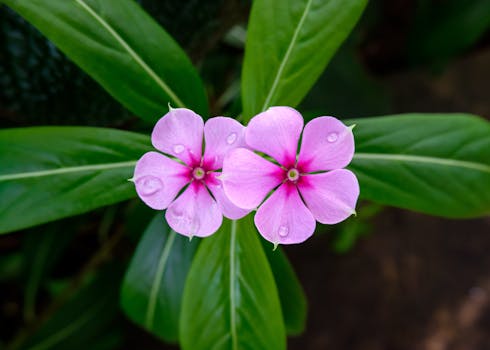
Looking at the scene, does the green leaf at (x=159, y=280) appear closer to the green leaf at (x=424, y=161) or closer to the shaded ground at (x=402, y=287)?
the green leaf at (x=424, y=161)

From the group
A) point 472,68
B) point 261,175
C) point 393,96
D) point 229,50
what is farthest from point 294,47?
point 472,68

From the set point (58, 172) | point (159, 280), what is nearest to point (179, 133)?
point (58, 172)

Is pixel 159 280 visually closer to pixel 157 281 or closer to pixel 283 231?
pixel 157 281

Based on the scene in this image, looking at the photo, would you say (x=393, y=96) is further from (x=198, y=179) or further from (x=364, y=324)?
(x=198, y=179)

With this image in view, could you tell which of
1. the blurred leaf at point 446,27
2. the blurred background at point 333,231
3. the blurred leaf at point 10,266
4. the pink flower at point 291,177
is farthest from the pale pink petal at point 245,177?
the blurred leaf at point 446,27

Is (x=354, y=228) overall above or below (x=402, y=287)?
above
